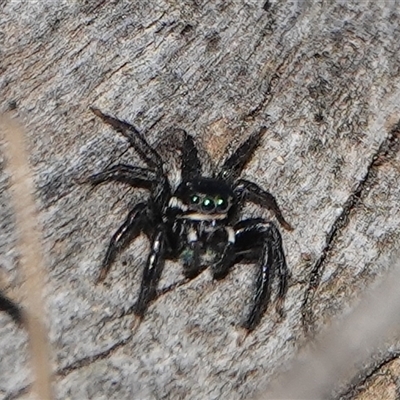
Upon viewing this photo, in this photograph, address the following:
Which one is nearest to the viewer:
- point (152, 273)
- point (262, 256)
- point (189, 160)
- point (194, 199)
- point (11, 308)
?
point (11, 308)

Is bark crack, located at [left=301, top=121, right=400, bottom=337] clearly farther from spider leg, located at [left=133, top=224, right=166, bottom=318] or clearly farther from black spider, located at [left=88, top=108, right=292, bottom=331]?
spider leg, located at [left=133, top=224, right=166, bottom=318]

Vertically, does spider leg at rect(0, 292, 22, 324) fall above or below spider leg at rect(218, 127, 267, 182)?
above

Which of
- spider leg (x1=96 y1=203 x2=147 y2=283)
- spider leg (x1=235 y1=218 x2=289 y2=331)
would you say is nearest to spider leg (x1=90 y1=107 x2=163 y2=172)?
spider leg (x1=96 y1=203 x2=147 y2=283)

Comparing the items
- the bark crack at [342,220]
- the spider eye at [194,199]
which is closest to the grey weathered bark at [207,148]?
the bark crack at [342,220]

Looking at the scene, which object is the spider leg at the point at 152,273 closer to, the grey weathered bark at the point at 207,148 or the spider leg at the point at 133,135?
the grey weathered bark at the point at 207,148

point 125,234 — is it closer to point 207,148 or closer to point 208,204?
point 207,148

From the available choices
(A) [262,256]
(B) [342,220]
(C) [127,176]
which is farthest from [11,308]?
(B) [342,220]
